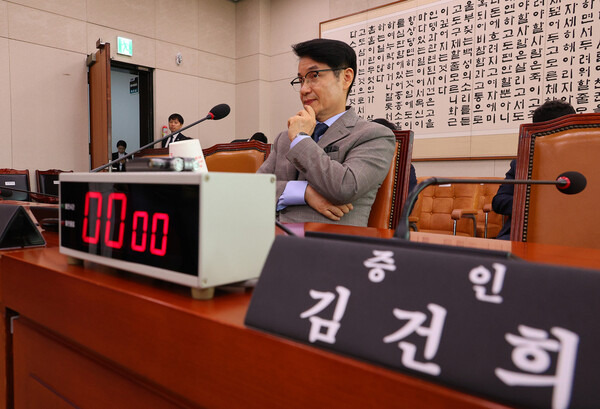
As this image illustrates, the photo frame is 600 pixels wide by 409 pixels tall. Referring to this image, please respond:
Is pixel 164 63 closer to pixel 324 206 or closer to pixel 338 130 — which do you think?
pixel 338 130

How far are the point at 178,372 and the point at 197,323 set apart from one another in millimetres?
55

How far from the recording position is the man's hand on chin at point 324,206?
4.28 feet

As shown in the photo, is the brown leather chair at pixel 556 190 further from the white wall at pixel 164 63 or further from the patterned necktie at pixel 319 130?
the white wall at pixel 164 63

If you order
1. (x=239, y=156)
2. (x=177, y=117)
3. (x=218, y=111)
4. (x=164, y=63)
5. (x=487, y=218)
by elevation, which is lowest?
(x=487, y=218)

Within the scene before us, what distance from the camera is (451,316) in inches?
10.3

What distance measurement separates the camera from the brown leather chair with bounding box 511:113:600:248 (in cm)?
104

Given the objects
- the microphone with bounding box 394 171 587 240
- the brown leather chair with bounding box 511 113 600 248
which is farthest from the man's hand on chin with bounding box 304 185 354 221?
the microphone with bounding box 394 171 587 240

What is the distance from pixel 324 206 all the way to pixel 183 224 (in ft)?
2.97

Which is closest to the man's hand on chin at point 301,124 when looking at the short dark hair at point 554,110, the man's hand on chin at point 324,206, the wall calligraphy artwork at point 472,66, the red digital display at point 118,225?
the man's hand on chin at point 324,206

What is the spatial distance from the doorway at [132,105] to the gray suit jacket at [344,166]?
166 inches

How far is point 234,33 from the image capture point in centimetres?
598

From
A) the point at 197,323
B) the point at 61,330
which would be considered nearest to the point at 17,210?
the point at 61,330

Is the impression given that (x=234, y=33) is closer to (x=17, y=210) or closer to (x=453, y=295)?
(x=17, y=210)

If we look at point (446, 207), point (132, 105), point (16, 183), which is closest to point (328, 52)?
point (446, 207)
